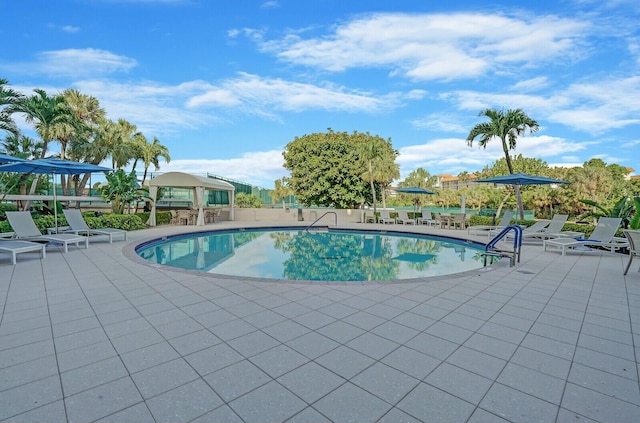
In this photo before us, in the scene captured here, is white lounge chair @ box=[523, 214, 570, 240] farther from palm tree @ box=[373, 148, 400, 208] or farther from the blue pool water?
palm tree @ box=[373, 148, 400, 208]

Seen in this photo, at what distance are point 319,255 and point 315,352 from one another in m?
6.46

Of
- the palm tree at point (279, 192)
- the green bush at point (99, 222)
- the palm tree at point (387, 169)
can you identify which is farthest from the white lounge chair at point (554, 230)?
the palm tree at point (279, 192)

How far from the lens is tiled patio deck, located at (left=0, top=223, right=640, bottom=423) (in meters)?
1.90

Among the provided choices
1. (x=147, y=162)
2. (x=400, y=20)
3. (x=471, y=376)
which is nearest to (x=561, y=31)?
(x=400, y=20)

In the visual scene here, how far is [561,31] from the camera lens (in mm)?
9141

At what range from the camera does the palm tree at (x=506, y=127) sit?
44.4 ft

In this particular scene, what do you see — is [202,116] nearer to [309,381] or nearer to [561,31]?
[561,31]

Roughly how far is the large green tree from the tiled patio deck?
17.0 meters

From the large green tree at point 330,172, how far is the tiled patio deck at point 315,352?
55.8ft

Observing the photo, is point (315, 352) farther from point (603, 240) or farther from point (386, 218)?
point (386, 218)

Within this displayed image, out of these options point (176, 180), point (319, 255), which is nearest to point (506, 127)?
point (319, 255)

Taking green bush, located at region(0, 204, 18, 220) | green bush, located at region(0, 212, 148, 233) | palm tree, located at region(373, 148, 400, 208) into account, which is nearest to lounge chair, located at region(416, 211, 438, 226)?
palm tree, located at region(373, 148, 400, 208)

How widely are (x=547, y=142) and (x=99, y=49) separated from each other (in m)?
27.4

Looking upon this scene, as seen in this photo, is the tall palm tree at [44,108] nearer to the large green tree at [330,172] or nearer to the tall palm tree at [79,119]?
the tall palm tree at [79,119]
